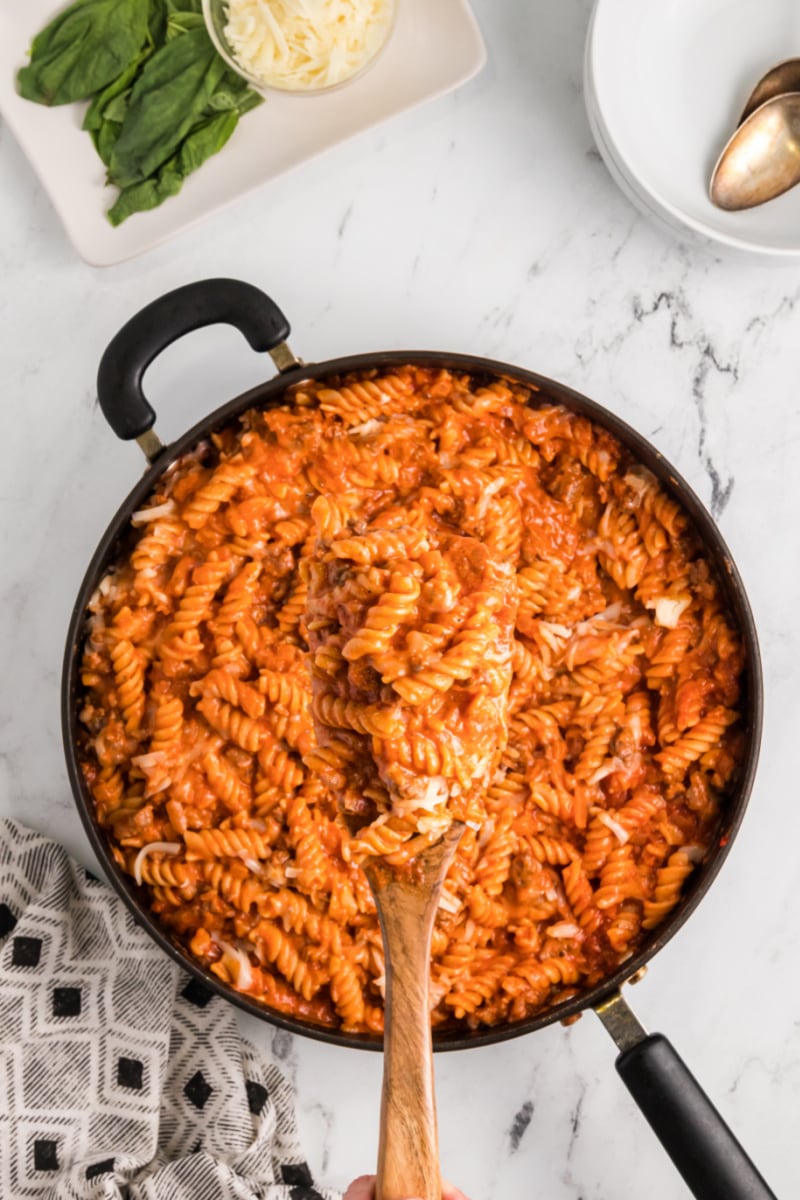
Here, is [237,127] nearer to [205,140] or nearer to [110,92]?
[205,140]

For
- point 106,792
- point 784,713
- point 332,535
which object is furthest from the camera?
point 784,713

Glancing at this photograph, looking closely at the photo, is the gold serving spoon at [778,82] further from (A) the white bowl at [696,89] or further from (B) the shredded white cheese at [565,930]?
(B) the shredded white cheese at [565,930]

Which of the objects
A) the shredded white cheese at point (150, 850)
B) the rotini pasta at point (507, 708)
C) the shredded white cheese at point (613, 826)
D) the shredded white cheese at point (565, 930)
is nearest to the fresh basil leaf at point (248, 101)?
the rotini pasta at point (507, 708)

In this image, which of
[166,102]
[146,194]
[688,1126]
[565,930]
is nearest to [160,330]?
[146,194]

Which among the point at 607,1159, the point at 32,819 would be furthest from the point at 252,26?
the point at 607,1159

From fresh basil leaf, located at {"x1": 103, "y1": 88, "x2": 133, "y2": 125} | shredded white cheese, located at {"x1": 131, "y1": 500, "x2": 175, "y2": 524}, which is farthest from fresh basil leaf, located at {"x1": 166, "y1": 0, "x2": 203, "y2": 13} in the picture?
shredded white cheese, located at {"x1": 131, "y1": 500, "x2": 175, "y2": 524}

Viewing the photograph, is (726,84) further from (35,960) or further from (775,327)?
(35,960)
